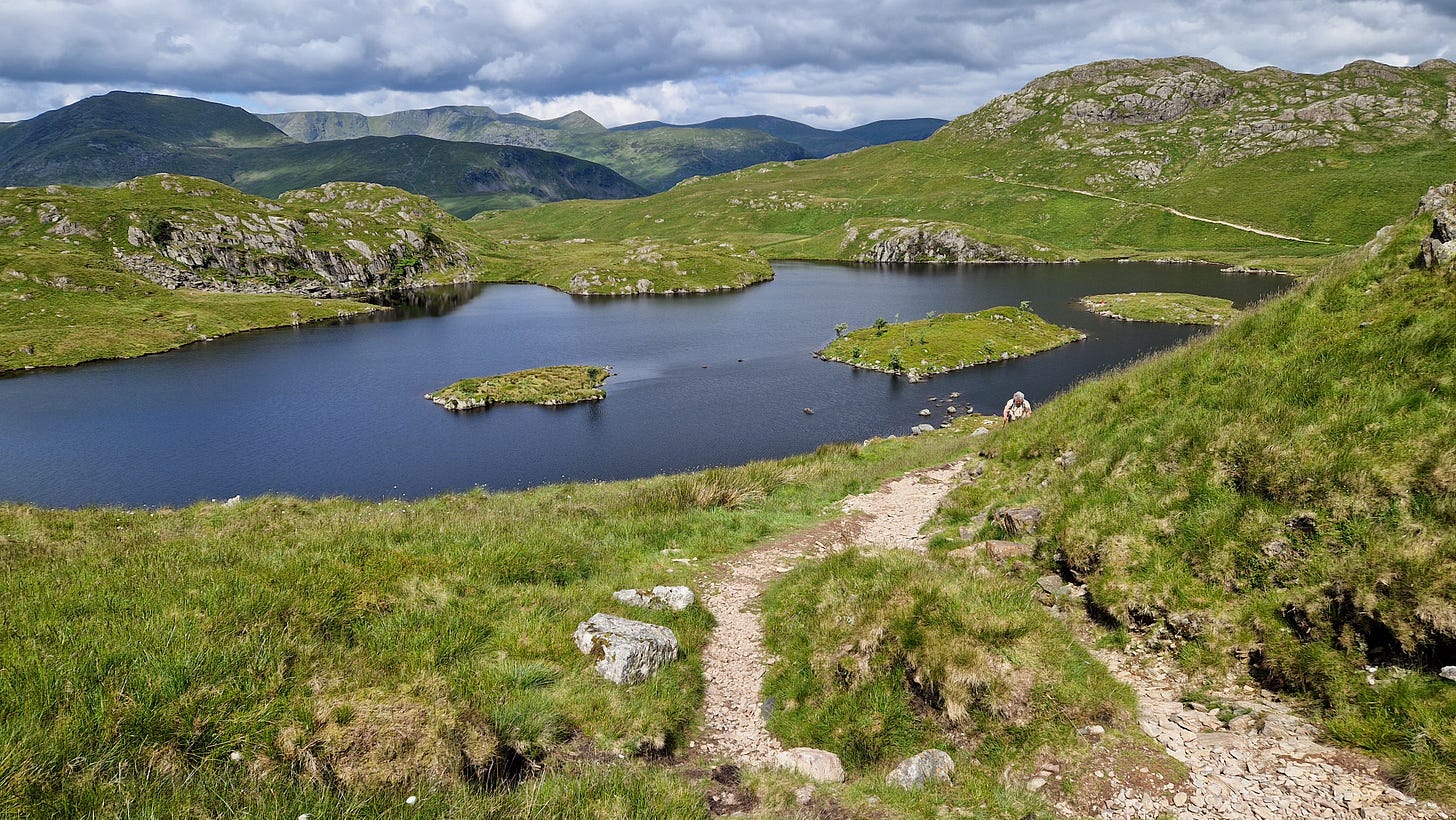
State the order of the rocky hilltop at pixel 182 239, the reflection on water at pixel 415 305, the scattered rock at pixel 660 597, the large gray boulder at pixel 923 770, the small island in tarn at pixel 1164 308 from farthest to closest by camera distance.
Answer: the rocky hilltop at pixel 182 239 → the reflection on water at pixel 415 305 → the small island in tarn at pixel 1164 308 → the scattered rock at pixel 660 597 → the large gray boulder at pixel 923 770

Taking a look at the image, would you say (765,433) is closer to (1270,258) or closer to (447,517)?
(447,517)

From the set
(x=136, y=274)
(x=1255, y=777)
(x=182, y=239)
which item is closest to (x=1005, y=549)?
(x=1255, y=777)

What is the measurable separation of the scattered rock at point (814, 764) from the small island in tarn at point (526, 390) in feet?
256

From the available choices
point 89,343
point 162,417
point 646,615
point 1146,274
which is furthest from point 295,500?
point 1146,274

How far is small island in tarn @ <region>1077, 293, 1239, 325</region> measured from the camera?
121m

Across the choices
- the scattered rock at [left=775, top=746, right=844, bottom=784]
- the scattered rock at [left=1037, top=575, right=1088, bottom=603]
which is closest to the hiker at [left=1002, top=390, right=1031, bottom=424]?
the scattered rock at [left=1037, top=575, right=1088, bottom=603]

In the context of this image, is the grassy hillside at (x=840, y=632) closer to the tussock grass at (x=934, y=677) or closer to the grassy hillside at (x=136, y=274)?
the tussock grass at (x=934, y=677)

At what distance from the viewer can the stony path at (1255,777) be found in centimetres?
801

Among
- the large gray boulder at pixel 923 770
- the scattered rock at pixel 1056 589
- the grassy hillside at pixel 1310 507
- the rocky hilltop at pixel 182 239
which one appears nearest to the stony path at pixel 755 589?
the large gray boulder at pixel 923 770

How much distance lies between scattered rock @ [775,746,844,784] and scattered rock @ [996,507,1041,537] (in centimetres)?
1016

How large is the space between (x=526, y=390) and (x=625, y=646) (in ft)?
269

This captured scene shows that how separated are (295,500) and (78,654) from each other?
23871 mm

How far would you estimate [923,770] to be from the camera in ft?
32.4

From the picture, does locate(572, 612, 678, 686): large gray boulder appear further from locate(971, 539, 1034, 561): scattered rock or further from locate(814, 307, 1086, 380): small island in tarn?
locate(814, 307, 1086, 380): small island in tarn
